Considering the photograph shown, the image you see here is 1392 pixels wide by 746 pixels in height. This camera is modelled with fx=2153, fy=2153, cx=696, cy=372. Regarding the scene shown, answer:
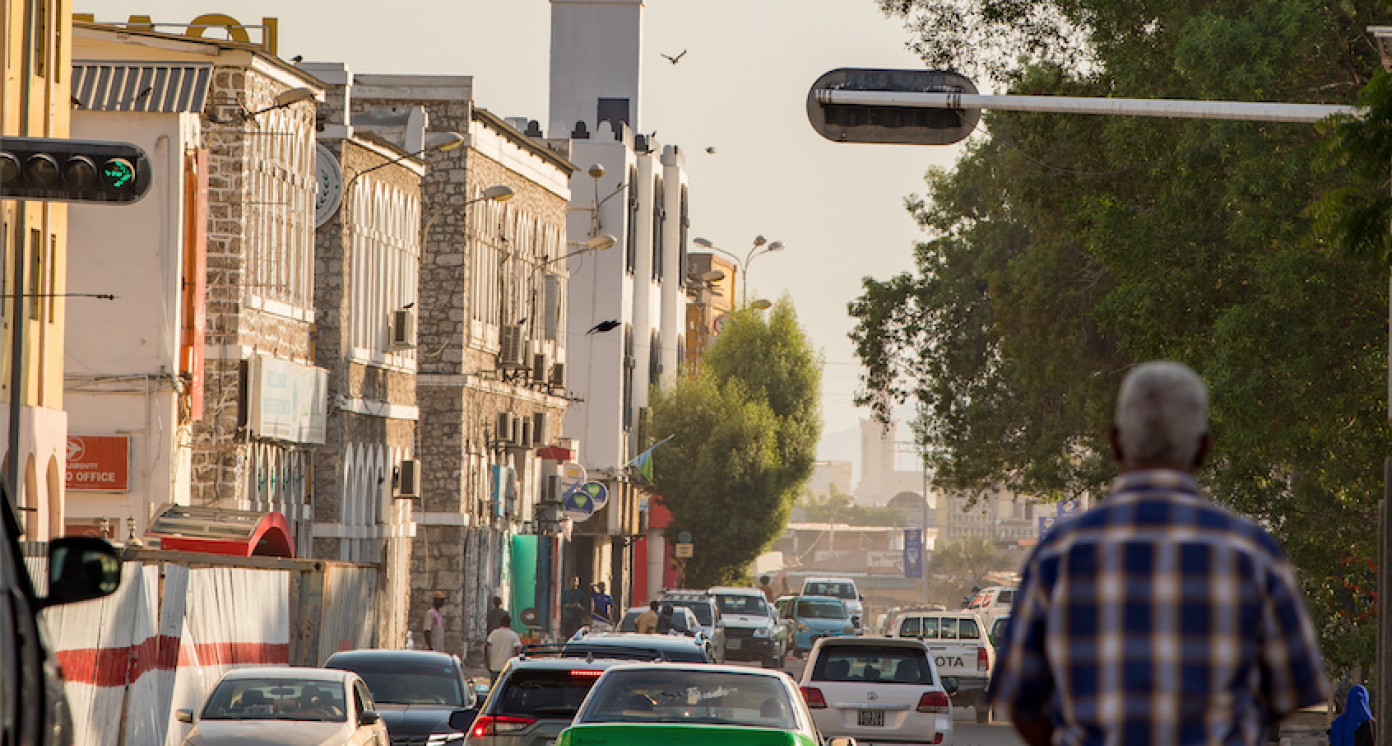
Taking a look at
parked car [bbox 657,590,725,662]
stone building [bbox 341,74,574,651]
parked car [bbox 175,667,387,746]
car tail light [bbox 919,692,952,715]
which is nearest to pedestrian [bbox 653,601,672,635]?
parked car [bbox 657,590,725,662]

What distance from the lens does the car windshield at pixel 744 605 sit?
4694cm

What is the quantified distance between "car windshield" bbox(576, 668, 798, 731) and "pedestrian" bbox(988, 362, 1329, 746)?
24.9ft

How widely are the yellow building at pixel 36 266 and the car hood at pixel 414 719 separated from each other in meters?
8.10

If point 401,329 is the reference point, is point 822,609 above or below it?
below

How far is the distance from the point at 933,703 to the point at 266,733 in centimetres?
863

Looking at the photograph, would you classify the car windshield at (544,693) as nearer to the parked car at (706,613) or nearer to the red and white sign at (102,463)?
the red and white sign at (102,463)

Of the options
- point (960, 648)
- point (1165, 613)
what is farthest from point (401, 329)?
point (1165, 613)

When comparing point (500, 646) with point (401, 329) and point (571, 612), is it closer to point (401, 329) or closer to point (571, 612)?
point (401, 329)

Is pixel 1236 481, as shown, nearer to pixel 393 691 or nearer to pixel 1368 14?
pixel 1368 14

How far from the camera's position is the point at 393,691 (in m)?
20.8

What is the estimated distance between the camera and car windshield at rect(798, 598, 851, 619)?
51469 millimetres

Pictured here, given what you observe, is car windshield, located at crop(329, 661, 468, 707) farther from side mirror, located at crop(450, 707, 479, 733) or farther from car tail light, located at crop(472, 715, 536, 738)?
car tail light, located at crop(472, 715, 536, 738)

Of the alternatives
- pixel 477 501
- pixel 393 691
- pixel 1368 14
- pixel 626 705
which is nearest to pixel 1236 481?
pixel 1368 14

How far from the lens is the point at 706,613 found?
43688 mm
